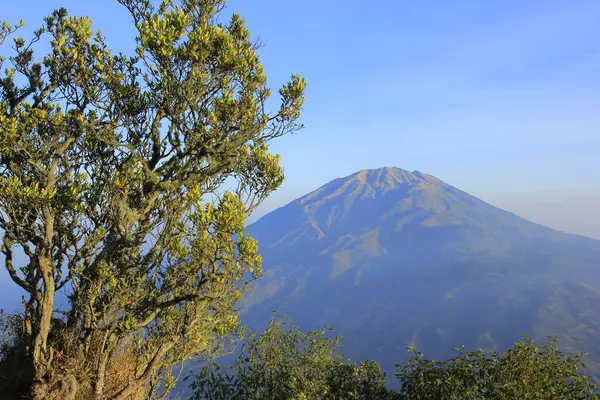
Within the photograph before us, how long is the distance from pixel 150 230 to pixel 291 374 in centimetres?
557

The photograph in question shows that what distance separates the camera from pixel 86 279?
11148 mm

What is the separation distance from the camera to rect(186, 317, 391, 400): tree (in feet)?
40.7

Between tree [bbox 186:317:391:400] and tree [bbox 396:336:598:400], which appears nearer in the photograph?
tree [bbox 396:336:598:400]

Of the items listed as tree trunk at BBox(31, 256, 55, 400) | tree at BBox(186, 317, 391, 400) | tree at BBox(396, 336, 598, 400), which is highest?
tree trunk at BBox(31, 256, 55, 400)

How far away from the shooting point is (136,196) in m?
11.4

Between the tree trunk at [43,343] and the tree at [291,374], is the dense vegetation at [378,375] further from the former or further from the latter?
the tree trunk at [43,343]

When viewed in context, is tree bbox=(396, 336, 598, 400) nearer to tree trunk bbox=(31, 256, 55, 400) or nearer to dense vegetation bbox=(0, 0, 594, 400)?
dense vegetation bbox=(0, 0, 594, 400)

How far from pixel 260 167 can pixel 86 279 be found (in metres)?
5.23

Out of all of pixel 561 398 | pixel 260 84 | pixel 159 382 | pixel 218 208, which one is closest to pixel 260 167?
pixel 260 84

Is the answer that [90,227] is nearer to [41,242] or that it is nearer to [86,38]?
[41,242]

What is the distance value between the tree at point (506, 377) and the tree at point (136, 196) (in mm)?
5086

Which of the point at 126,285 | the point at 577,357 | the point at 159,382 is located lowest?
the point at 577,357

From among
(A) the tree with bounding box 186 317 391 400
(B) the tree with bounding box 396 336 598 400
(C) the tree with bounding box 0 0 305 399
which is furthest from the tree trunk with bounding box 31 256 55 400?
(B) the tree with bounding box 396 336 598 400

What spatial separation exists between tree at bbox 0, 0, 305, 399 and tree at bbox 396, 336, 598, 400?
509cm
